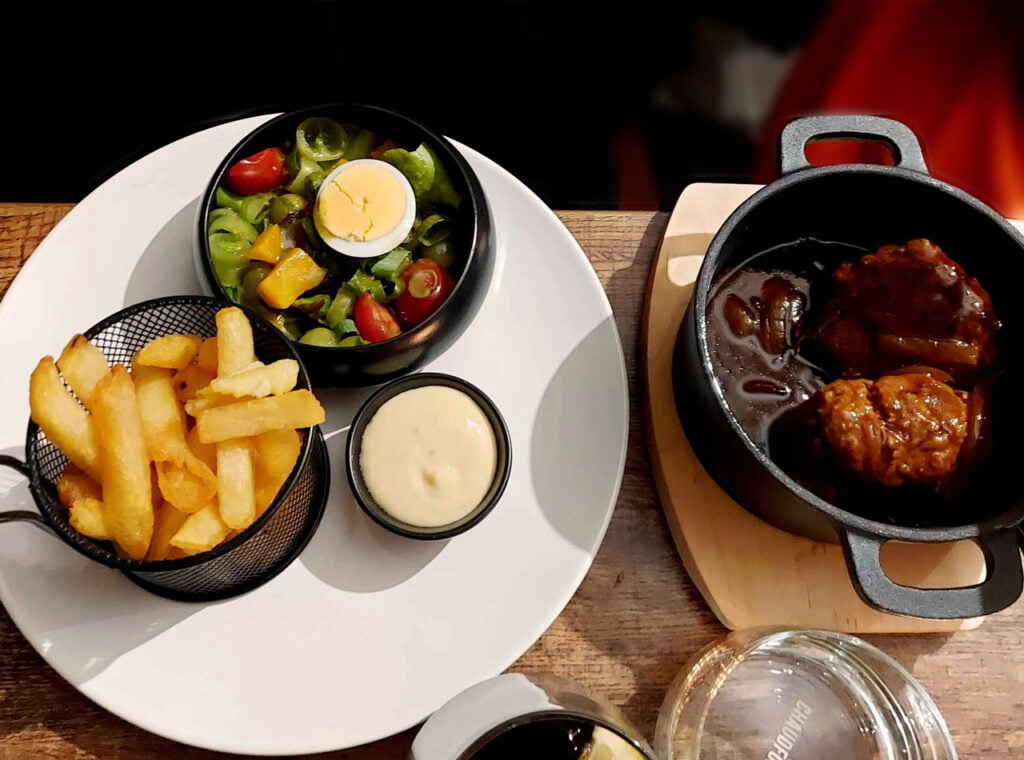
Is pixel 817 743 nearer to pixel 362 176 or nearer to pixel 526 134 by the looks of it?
pixel 362 176

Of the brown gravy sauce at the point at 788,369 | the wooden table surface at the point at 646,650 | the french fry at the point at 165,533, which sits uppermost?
the french fry at the point at 165,533

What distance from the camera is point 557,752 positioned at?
1350 millimetres

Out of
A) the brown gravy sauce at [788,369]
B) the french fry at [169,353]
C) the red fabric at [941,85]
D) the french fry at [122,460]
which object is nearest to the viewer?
the french fry at [122,460]

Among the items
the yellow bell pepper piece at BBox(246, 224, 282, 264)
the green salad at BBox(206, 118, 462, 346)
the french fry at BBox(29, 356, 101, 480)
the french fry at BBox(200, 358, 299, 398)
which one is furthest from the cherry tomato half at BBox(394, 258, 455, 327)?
the french fry at BBox(29, 356, 101, 480)

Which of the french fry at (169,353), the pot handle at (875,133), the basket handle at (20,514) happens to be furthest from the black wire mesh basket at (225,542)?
the pot handle at (875,133)

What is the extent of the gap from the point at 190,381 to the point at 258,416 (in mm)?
204

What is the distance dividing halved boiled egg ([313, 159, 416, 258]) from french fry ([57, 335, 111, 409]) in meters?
0.51

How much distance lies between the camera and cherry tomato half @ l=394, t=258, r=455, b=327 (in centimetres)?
174

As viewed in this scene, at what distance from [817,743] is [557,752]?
58cm

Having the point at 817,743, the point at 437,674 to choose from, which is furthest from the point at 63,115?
the point at 817,743

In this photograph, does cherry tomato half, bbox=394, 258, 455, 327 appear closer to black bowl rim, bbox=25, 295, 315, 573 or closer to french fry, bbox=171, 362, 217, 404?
black bowl rim, bbox=25, 295, 315, 573

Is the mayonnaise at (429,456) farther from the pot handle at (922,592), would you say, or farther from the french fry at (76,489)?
the pot handle at (922,592)

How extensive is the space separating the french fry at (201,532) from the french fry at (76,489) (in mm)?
153

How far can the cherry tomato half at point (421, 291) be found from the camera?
174cm
